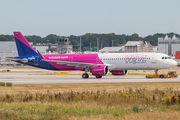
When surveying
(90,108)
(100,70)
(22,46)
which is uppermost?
(22,46)

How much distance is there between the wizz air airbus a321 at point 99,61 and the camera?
48.1 metres

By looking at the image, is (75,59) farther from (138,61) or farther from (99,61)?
(138,61)

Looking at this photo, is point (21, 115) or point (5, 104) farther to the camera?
point (5, 104)

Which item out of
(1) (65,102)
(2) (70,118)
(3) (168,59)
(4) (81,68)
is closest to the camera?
(2) (70,118)

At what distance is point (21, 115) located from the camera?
52.8 feet

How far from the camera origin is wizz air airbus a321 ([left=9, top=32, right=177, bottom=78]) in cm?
4809

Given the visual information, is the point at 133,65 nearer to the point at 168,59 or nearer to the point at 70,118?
the point at 168,59

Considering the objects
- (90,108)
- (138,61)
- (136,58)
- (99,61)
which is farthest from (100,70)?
(90,108)

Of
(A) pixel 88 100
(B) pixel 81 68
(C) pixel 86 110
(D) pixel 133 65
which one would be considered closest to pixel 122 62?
(D) pixel 133 65

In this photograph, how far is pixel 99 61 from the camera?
50.8 metres

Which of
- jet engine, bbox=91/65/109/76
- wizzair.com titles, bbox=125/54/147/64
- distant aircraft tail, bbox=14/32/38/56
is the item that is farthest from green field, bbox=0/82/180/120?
distant aircraft tail, bbox=14/32/38/56

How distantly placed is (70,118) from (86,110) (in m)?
2.16

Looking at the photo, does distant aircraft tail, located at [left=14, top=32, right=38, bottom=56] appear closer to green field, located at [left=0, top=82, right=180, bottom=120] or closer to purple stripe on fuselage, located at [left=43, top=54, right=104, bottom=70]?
purple stripe on fuselage, located at [left=43, top=54, right=104, bottom=70]

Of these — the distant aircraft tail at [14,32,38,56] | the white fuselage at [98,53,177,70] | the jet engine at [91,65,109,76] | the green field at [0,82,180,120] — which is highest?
the distant aircraft tail at [14,32,38,56]
